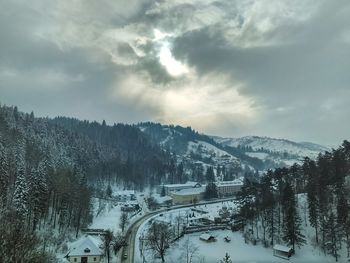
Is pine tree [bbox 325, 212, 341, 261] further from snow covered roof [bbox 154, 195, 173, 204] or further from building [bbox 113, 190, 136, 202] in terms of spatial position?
building [bbox 113, 190, 136, 202]

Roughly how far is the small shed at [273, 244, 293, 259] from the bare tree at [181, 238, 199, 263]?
1746cm

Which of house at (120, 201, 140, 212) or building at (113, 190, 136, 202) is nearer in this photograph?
house at (120, 201, 140, 212)

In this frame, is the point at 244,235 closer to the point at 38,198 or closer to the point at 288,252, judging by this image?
the point at 288,252

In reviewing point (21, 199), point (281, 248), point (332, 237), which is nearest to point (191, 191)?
point (281, 248)

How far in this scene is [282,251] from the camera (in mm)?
75375

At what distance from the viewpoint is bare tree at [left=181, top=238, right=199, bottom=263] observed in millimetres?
75062

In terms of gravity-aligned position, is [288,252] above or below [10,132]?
below

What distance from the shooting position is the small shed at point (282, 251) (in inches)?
2926

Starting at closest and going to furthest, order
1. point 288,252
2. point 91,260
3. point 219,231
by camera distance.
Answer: point 91,260, point 288,252, point 219,231

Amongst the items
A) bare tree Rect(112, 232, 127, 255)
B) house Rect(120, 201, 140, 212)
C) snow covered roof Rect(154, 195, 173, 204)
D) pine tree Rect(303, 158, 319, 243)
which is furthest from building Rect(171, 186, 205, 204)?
bare tree Rect(112, 232, 127, 255)

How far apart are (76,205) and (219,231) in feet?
129

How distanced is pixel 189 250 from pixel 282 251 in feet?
66.9

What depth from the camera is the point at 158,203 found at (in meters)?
160

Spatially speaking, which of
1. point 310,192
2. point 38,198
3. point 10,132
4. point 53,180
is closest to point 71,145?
point 10,132
